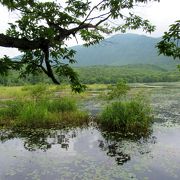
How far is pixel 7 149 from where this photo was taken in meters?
17.1

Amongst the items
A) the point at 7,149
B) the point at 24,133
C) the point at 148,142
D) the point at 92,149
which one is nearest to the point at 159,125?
the point at 148,142

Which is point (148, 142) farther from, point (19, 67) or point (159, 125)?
point (19, 67)

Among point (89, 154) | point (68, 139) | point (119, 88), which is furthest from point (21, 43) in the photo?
point (119, 88)

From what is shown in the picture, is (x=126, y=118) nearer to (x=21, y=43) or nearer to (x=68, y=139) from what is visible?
(x=68, y=139)

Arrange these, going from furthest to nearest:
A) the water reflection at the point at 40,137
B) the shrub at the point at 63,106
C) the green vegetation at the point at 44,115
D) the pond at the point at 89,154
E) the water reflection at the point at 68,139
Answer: the shrub at the point at 63,106 < the green vegetation at the point at 44,115 < the water reflection at the point at 40,137 < the water reflection at the point at 68,139 < the pond at the point at 89,154

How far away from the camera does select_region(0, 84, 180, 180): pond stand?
12844mm

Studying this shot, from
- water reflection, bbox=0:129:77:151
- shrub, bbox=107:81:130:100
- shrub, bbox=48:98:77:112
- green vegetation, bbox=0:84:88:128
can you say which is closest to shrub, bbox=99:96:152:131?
water reflection, bbox=0:129:77:151

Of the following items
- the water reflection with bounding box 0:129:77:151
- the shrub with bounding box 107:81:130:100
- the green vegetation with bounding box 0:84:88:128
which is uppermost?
the shrub with bounding box 107:81:130:100

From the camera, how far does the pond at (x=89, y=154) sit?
1284 centimetres

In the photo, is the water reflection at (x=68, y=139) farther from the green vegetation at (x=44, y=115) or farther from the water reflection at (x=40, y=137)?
the green vegetation at (x=44, y=115)

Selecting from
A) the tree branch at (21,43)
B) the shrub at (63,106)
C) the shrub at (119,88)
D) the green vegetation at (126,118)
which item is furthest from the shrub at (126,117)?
the tree branch at (21,43)

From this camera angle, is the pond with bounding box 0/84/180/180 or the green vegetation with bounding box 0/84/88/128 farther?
the green vegetation with bounding box 0/84/88/128

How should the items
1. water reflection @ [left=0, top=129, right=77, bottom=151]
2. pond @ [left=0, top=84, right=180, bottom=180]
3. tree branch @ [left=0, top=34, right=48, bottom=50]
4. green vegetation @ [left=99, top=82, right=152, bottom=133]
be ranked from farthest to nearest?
green vegetation @ [left=99, top=82, right=152, bottom=133] → water reflection @ [left=0, top=129, right=77, bottom=151] → pond @ [left=0, top=84, right=180, bottom=180] → tree branch @ [left=0, top=34, right=48, bottom=50]

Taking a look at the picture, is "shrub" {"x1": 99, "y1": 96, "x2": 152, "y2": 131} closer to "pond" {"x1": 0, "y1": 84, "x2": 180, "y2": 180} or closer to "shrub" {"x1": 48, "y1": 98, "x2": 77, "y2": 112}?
"pond" {"x1": 0, "y1": 84, "x2": 180, "y2": 180}
